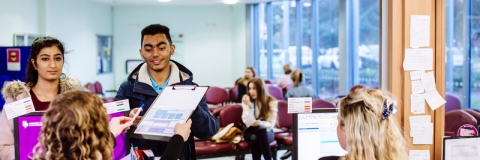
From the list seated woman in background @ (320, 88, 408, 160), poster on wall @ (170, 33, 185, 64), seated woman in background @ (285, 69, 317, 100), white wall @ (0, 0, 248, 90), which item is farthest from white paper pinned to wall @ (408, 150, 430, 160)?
poster on wall @ (170, 33, 185, 64)

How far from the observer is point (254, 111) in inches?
242

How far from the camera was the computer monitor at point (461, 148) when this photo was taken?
9.02 feet

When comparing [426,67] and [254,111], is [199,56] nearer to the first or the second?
[254,111]

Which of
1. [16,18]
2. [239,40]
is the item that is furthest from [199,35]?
[16,18]

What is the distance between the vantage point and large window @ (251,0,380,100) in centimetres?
966

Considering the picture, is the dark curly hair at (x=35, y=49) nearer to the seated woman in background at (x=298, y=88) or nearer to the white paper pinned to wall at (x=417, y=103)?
the white paper pinned to wall at (x=417, y=103)

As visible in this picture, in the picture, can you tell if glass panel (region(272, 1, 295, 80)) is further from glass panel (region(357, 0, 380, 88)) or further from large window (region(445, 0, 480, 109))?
large window (region(445, 0, 480, 109))

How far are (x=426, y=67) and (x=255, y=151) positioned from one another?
3314 millimetres

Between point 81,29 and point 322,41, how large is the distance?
17.1ft

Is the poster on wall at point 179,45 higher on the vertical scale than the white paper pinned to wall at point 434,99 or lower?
higher

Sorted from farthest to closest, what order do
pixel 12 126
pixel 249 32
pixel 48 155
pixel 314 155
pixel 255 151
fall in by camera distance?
pixel 249 32
pixel 255 151
pixel 314 155
pixel 12 126
pixel 48 155

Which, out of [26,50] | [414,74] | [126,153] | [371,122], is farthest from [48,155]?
[26,50]

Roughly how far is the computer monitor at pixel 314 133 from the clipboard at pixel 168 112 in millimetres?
705

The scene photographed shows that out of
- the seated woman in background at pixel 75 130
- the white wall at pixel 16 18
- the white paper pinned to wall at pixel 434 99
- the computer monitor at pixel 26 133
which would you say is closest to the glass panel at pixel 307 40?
the white wall at pixel 16 18
